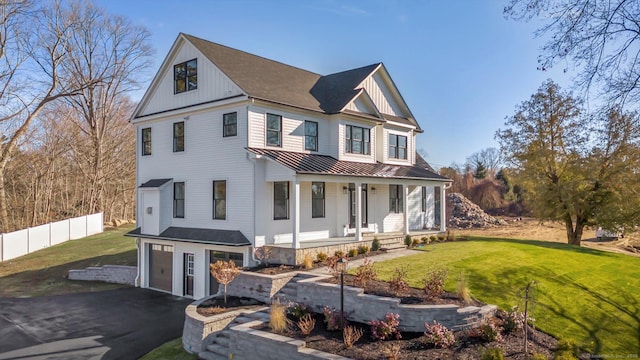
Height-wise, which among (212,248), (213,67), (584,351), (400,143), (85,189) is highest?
(213,67)

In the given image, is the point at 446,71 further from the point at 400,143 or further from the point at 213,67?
the point at 213,67

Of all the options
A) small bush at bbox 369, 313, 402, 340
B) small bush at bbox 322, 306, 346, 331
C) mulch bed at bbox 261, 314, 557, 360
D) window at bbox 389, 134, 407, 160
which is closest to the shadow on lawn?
A: small bush at bbox 322, 306, 346, 331

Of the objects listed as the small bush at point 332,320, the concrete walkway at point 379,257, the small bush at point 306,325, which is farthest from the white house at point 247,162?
the small bush at point 332,320

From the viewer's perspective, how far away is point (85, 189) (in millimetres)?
37156

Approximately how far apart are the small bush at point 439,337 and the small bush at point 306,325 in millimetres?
2753

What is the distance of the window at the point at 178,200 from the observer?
61.2 feet

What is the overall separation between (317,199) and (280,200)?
6.99 ft

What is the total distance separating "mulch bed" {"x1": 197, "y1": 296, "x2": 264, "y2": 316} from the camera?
1213 cm

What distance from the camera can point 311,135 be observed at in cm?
1862

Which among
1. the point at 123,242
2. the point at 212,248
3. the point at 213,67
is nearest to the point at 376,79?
the point at 213,67

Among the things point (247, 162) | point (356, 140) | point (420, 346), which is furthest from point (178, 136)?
point (420, 346)

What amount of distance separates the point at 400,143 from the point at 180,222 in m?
12.8

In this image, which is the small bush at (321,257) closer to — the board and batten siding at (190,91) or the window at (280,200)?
the window at (280,200)

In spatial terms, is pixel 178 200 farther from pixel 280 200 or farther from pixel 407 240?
pixel 407 240
